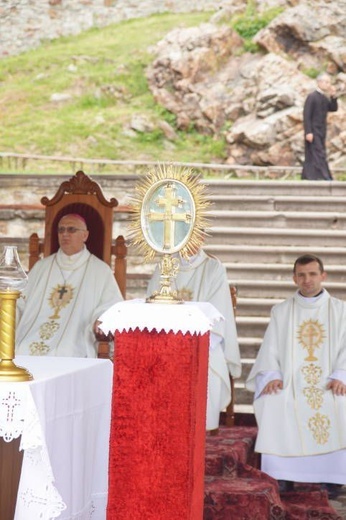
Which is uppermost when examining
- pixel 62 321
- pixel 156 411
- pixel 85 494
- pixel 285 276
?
pixel 285 276

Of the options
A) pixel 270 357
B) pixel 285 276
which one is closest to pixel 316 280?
pixel 270 357

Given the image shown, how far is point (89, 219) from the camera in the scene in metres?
8.51

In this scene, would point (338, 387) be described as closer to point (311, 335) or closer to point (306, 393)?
point (306, 393)

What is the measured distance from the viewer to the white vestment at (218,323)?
25.1ft

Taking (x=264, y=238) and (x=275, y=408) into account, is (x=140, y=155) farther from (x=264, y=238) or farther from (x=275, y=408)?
(x=275, y=408)

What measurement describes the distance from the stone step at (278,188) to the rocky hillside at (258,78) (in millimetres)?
8143

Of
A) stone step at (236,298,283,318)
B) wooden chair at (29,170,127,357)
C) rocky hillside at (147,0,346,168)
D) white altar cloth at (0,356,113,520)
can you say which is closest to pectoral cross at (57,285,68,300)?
wooden chair at (29,170,127,357)

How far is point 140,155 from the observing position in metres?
22.3

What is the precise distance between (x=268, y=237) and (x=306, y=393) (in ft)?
15.4

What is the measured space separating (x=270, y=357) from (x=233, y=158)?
1505cm

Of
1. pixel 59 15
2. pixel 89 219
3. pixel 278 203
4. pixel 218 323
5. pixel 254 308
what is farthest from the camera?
pixel 59 15

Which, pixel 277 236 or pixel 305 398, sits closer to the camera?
pixel 305 398

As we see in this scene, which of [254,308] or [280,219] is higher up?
[280,219]

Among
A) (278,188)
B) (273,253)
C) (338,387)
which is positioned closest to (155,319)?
(338,387)
